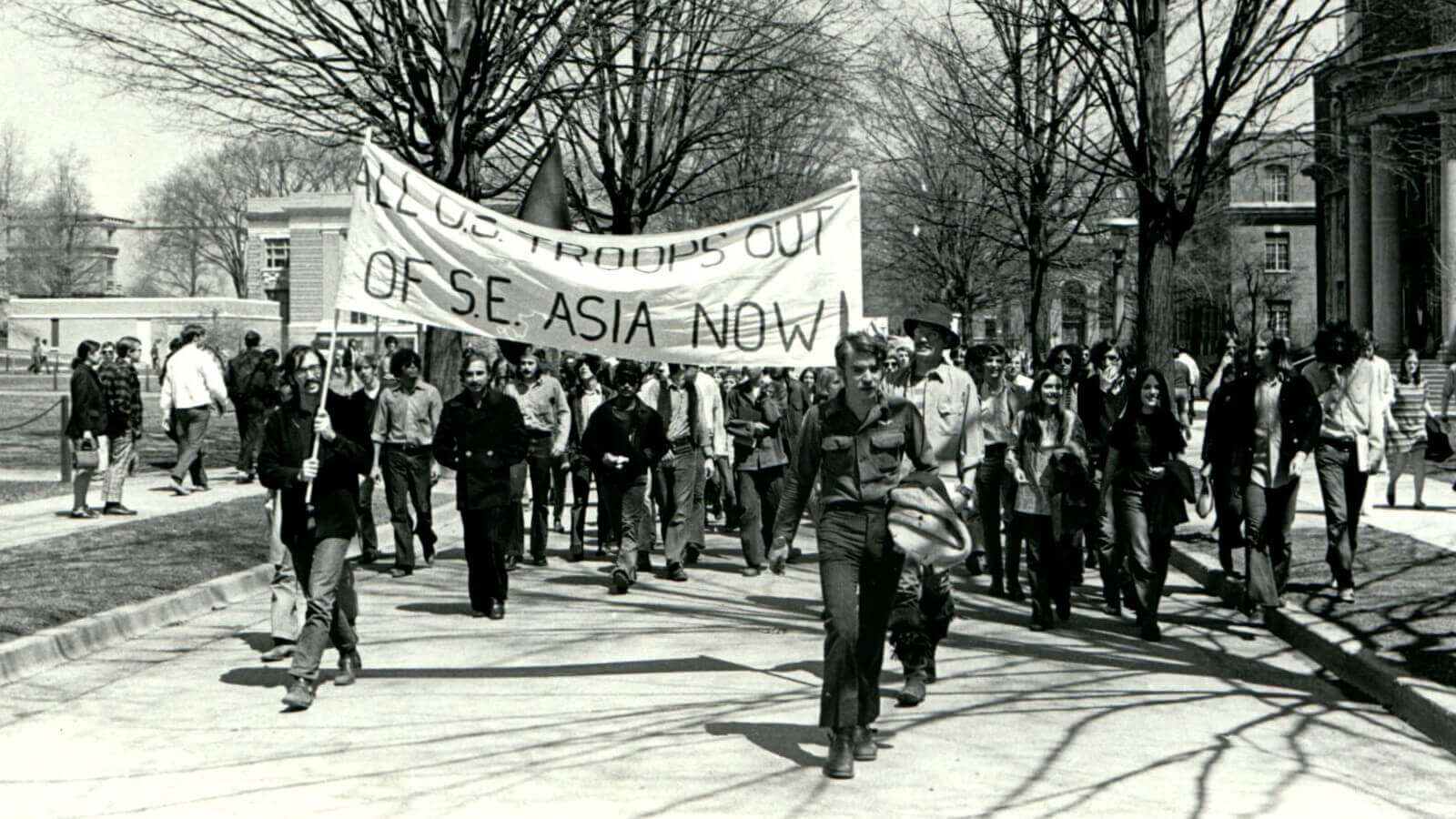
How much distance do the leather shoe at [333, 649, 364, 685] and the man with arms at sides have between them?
101 inches

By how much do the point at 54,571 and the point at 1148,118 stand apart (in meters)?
10.5

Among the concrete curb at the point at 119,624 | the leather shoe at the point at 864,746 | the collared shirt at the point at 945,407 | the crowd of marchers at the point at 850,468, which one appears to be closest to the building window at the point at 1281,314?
the crowd of marchers at the point at 850,468

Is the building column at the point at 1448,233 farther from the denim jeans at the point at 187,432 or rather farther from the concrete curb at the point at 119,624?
the concrete curb at the point at 119,624

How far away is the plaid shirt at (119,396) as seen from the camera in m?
15.9

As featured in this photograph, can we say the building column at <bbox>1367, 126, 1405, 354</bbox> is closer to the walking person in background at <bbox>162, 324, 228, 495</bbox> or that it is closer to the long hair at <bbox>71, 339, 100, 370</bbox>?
the walking person in background at <bbox>162, 324, 228, 495</bbox>

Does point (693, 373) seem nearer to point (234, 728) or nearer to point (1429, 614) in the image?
point (1429, 614)

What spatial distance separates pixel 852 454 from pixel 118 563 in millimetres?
7475

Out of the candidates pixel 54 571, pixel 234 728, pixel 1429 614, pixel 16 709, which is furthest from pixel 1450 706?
pixel 54 571

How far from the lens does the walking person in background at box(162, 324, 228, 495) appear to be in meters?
18.2

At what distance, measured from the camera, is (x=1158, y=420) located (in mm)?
10273

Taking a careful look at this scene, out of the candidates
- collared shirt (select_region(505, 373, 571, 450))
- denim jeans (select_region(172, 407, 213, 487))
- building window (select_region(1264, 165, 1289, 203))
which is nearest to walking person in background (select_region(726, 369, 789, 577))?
collared shirt (select_region(505, 373, 571, 450))

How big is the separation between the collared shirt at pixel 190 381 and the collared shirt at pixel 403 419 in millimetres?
5623

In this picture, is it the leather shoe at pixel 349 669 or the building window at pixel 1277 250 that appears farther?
the building window at pixel 1277 250

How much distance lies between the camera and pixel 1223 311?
6394cm
